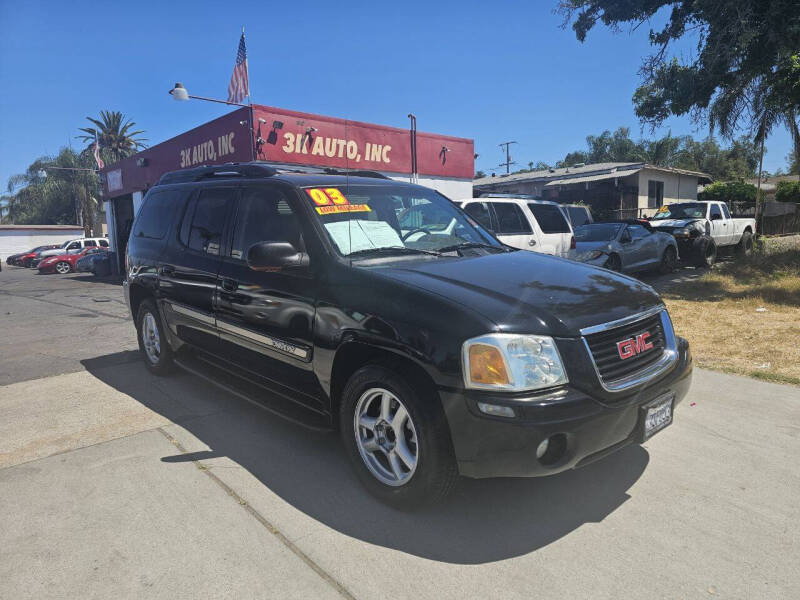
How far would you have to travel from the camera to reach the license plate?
9.30 ft

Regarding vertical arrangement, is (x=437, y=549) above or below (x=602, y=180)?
below

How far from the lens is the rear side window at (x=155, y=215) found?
5.18 metres

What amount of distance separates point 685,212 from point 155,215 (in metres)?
15.4

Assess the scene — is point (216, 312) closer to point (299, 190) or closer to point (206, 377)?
point (206, 377)

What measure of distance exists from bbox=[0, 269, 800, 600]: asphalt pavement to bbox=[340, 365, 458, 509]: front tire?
159mm

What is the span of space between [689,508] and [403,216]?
2568 mm

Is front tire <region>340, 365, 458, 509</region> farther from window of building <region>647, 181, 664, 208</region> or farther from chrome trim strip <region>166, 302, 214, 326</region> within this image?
window of building <region>647, 181, 664, 208</region>

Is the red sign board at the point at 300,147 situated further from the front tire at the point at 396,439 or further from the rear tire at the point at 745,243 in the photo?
the front tire at the point at 396,439

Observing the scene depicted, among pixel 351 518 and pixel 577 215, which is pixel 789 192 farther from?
pixel 351 518

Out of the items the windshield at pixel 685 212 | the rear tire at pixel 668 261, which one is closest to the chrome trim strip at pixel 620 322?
the rear tire at pixel 668 261

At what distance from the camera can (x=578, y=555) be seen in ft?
8.34

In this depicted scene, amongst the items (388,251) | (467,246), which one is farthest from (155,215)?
(467,246)

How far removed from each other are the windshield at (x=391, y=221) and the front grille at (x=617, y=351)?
1.33 metres

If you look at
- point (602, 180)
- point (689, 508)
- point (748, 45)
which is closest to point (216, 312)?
point (689, 508)
